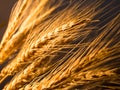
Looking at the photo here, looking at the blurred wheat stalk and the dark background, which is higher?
the dark background

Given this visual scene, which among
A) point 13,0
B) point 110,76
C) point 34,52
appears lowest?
point 110,76

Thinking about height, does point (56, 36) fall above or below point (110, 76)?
above

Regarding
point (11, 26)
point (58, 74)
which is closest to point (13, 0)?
point (11, 26)

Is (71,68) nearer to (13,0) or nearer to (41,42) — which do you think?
(41,42)

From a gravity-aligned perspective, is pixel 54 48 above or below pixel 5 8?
below

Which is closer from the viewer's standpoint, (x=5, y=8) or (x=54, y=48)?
(x=54, y=48)

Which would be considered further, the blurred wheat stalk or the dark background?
the dark background

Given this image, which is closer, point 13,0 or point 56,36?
point 56,36

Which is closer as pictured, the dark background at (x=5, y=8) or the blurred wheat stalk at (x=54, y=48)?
the blurred wheat stalk at (x=54, y=48)

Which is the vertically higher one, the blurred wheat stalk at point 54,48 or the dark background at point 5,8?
the dark background at point 5,8
